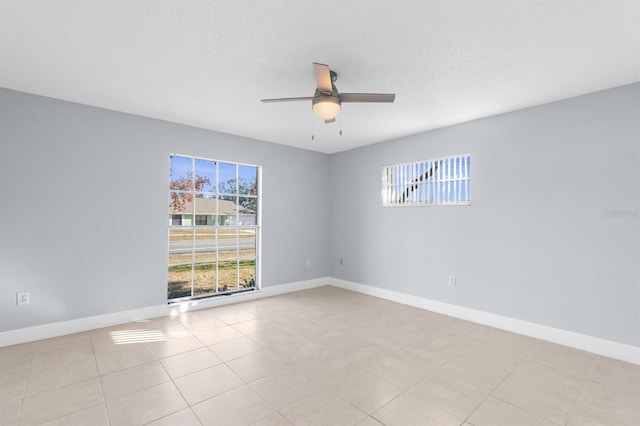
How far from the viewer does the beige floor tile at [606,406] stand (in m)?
1.98

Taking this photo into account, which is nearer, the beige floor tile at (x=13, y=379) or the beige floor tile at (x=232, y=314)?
the beige floor tile at (x=13, y=379)

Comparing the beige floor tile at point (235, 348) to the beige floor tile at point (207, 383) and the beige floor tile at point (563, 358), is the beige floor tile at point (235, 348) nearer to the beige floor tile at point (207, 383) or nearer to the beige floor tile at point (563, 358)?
the beige floor tile at point (207, 383)

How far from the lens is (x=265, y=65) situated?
8.38 feet

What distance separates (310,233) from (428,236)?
2.26 m

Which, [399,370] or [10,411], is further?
[399,370]

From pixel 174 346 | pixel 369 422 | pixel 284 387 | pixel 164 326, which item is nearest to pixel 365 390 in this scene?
pixel 369 422

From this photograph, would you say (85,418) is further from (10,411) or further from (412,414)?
(412,414)

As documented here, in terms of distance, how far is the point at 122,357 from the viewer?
2.82m

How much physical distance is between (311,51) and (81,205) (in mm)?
3229

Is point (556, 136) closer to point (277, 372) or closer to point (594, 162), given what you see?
point (594, 162)

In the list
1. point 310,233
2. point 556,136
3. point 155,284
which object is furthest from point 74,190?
point 556,136

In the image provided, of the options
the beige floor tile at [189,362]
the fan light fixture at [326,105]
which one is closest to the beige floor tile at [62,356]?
the beige floor tile at [189,362]

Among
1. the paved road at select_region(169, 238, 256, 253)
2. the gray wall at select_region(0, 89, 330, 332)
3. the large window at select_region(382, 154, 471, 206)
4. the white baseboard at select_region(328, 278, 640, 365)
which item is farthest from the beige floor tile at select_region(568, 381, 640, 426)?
the gray wall at select_region(0, 89, 330, 332)

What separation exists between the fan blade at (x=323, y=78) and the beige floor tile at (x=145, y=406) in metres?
2.63
